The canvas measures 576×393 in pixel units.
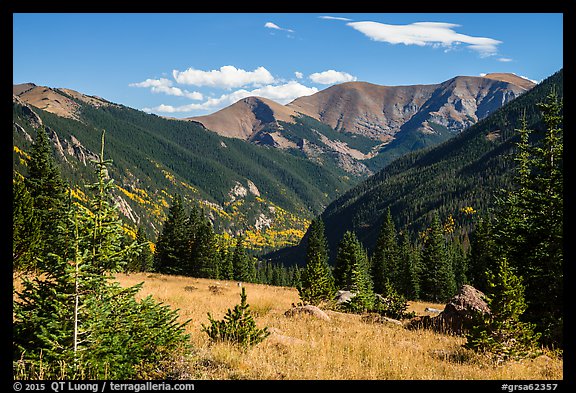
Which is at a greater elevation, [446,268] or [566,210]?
[566,210]

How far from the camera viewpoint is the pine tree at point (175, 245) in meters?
61.6

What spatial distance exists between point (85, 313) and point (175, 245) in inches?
2288

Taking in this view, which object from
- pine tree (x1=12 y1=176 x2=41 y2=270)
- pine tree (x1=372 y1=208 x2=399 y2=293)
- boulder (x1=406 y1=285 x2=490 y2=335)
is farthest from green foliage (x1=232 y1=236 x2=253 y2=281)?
boulder (x1=406 y1=285 x2=490 y2=335)

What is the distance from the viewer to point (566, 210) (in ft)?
19.5

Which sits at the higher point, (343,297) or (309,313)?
(309,313)

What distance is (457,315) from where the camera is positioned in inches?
565

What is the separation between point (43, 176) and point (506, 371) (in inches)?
1561

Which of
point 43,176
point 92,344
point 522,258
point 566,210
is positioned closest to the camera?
point 566,210

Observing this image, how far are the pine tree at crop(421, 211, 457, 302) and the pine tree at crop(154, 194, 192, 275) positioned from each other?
3951 centimetres

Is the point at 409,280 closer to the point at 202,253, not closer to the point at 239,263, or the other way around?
the point at 239,263

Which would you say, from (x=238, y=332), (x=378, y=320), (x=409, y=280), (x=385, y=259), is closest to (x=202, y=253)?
(x=385, y=259)

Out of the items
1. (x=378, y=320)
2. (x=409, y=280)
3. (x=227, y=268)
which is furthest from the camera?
(x=227, y=268)

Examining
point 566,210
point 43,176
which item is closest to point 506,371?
point 566,210
